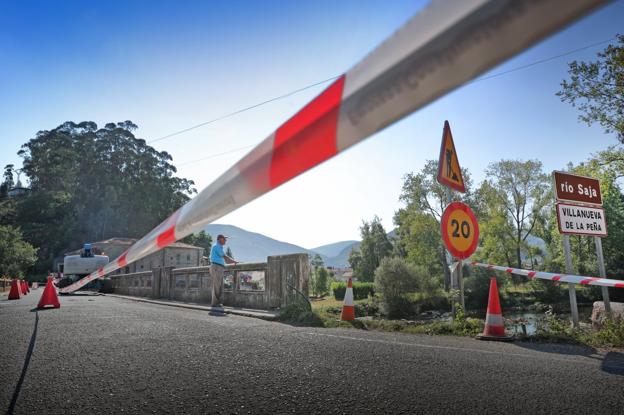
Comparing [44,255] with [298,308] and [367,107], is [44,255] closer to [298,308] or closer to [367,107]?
[298,308]

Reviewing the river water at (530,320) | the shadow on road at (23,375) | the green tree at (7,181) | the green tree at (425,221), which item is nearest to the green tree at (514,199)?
the green tree at (425,221)

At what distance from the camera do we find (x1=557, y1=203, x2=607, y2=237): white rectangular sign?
6680 mm

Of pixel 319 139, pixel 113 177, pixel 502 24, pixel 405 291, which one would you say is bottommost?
pixel 405 291

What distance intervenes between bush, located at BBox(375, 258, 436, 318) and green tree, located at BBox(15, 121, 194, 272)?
71.0 m

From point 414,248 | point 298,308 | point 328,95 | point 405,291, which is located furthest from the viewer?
point 414,248

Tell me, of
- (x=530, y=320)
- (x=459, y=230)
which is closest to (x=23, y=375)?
(x=459, y=230)

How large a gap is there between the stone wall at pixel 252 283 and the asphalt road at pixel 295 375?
451 cm

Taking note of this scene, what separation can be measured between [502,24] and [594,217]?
821 cm

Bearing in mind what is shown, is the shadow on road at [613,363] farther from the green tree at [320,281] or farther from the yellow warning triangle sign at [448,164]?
the green tree at [320,281]

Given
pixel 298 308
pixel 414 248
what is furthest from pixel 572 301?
pixel 414 248

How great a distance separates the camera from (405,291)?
1045 inches

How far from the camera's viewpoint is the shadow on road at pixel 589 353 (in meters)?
3.63

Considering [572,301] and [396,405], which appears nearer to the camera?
[396,405]

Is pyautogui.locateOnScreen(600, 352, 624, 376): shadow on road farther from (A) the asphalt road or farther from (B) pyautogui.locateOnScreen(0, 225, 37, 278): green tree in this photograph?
(B) pyautogui.locateOnScreen(0, 225, 37, 278): green tree
